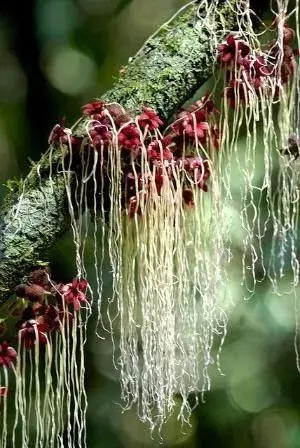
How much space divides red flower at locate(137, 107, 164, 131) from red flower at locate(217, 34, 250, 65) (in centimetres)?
13

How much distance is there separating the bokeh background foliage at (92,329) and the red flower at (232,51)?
0.95m

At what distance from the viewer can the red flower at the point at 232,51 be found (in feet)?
3.29

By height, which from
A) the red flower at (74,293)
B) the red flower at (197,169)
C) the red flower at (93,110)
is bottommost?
the red flower at (74,293)

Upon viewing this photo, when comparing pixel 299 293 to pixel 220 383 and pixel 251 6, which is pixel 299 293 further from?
pixel 251 6

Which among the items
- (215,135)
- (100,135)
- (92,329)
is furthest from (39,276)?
(92,329)

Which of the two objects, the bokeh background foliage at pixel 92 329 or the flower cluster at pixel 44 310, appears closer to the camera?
the flower cluster at pixel 44 310

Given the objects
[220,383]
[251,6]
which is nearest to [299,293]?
[220,383]

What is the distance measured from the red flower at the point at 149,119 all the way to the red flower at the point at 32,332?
310 mm

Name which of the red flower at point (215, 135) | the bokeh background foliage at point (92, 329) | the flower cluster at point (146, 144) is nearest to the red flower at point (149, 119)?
the flower cluster at point (146, 144)

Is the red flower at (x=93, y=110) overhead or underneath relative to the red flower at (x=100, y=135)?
overhead

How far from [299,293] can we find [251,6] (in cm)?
100

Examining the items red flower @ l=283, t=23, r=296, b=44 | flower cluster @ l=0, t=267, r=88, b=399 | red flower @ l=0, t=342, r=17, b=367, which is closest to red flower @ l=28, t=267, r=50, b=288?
flower cluster @ l=0, t=267, r=88, b=399

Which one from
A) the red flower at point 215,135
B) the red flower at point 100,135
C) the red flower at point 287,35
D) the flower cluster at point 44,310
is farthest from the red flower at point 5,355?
the red flower at point 287,35

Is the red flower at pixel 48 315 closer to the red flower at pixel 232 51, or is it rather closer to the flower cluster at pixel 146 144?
the flower cluster at pixel 146 144
